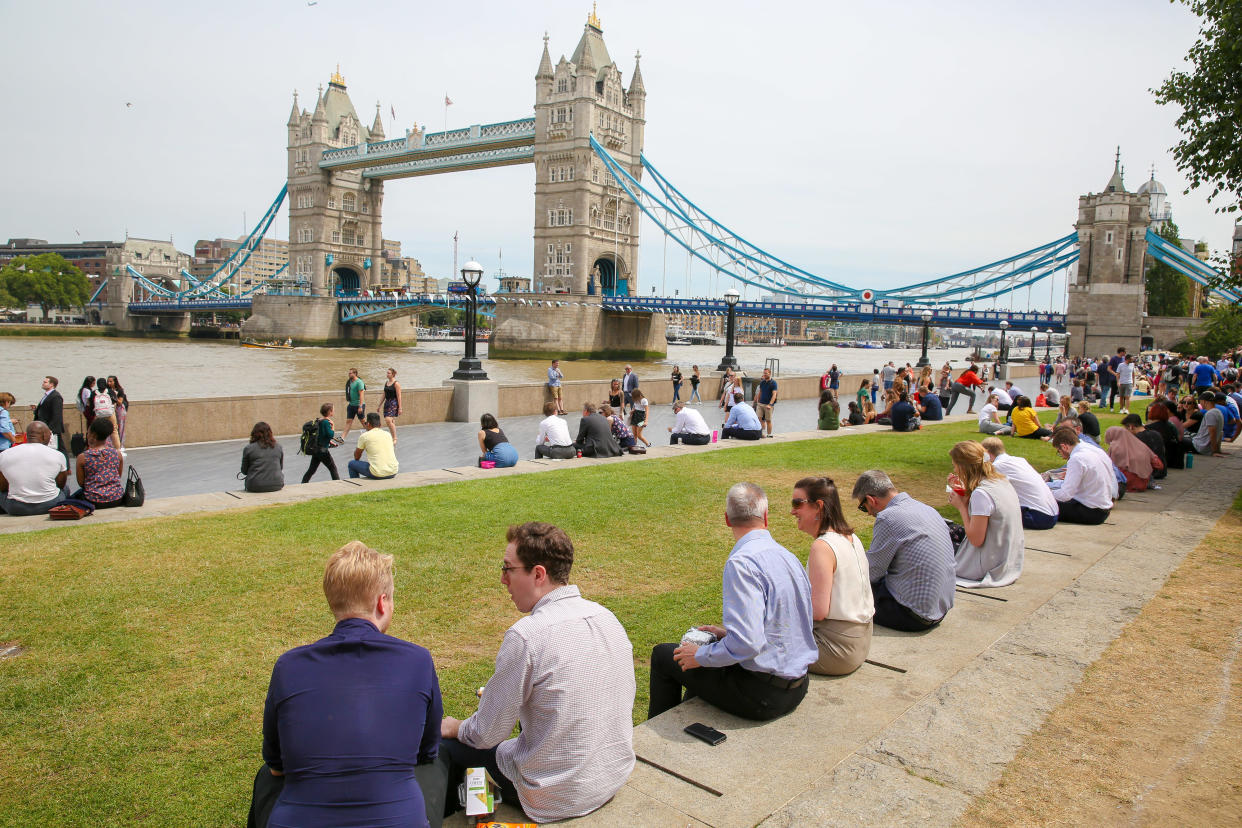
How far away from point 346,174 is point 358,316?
75.6ft

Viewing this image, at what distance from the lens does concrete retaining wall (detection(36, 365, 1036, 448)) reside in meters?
13.6

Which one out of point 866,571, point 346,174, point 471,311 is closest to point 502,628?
point 866,571

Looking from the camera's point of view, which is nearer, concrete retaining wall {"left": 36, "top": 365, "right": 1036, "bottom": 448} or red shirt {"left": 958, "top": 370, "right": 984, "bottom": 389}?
concrete retaining wall {"left": 36, "top": 365, "right": 1036, "bottom": 448}

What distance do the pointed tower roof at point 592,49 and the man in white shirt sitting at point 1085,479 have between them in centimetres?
6735

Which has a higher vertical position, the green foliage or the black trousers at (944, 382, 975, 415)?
the green foliage

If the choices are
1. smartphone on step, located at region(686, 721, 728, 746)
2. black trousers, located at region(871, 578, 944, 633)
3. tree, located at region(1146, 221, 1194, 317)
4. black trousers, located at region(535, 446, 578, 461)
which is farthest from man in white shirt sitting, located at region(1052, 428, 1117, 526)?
tree, located at region(1146, 221, 1194, 317)

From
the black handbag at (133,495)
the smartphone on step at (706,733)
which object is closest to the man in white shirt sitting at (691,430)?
the black handbag at (133,495)

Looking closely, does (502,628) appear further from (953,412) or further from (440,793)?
(953,412)

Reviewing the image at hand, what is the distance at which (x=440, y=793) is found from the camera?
2666mm

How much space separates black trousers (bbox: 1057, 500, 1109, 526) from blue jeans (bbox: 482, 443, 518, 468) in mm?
6080

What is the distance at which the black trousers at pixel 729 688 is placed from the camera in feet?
11.4

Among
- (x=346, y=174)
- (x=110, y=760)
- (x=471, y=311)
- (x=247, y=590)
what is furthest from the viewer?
(x=346, y=174)

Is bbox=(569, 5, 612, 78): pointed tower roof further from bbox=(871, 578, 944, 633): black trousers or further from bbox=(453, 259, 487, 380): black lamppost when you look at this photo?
bbox=(871, 578, 944, 633): black trousers

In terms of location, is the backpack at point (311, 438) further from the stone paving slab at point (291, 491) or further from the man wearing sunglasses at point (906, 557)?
the man wearing sunglasses at point (906, 557)
